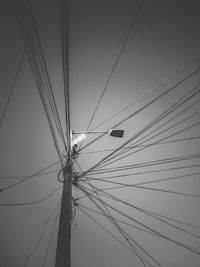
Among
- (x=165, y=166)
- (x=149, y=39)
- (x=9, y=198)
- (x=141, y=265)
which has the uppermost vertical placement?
(x=149, y=39)

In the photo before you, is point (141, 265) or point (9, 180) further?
point (141, 265)

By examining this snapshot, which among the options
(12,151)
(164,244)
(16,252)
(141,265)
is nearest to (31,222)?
(16,252)

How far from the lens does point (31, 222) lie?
723cm

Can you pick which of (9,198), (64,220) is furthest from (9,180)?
(64,220)

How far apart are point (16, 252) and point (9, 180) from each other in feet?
10.2

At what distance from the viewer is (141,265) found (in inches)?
316

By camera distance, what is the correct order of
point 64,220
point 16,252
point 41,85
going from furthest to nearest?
1. point 16,252
2. point 41,85
3. point 64,220

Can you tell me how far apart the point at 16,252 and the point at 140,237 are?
440 cm

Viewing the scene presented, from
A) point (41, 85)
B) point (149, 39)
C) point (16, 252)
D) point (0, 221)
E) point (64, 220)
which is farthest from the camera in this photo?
point (16, 252)

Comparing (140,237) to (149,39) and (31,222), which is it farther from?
(149,39)

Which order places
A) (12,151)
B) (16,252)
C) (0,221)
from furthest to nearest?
(16,252)
(0,221)
(12,151)

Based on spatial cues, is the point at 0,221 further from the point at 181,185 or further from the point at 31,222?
the point at 181,185

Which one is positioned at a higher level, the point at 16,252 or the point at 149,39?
the point at 149,39

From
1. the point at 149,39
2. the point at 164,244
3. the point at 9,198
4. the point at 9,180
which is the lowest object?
the point at 164,244
